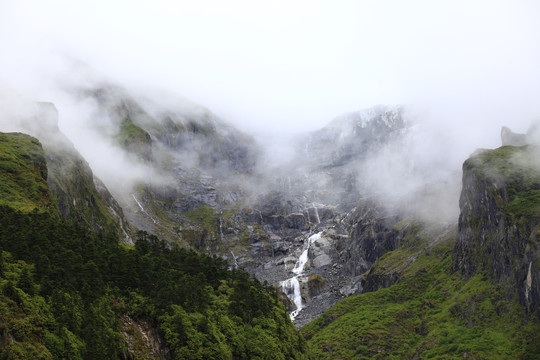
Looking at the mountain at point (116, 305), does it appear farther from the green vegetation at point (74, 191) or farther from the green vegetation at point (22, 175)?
the green vegetation at point (74, 191)

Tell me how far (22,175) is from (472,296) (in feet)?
442

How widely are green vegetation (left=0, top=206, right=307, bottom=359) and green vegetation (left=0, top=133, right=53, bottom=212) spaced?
62.8 feet

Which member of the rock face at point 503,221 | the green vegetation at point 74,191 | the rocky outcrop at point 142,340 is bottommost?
the rock face at point 503,221

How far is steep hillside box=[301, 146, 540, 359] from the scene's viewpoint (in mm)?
125562

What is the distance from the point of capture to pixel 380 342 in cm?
14850

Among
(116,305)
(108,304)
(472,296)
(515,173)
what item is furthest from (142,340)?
(515,173)

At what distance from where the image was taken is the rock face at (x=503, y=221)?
129 metres

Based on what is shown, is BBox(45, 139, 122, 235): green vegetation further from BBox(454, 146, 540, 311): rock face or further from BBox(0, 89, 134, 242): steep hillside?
BBox(454, 146, 540, 311): rock face

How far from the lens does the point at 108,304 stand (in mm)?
46625

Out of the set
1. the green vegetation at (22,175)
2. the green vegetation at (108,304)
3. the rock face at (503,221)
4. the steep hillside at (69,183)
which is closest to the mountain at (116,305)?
the green vegetation at (108,304)

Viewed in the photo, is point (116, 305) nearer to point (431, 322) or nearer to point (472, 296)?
point (431, 322)

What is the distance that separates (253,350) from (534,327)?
306ft

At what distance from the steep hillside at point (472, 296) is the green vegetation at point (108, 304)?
74274mm

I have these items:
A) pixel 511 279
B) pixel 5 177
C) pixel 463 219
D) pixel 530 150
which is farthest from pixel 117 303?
pixel 530 150
